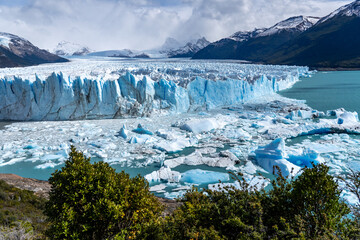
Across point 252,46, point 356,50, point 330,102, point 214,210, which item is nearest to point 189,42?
point 252,46

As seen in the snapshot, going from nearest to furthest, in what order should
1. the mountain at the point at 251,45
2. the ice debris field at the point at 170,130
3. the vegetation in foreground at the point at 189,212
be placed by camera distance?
the vegetation in foreground at the point at 189,212 → the ice debris field at the point at 170,130 → the mountain at the point at 251,45

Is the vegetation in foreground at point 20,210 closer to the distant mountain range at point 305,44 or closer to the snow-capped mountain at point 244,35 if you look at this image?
the distant mountain range at point 305,44

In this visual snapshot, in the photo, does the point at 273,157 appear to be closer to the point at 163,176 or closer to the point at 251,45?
the point at 163,176

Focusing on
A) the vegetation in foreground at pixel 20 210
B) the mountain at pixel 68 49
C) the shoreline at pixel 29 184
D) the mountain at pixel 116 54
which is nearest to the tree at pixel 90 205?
the vegetation in foreground at pixel 20 210

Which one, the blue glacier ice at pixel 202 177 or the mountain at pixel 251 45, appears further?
the mountain at pixel 251 45

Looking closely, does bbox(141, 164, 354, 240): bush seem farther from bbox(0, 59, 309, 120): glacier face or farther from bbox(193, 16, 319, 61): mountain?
bbox(193, 16, 319, 61): mountain

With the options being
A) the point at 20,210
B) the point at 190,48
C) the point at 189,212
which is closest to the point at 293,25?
the point at 190,48

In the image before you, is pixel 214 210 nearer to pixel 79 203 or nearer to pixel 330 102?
pixel 79 203
